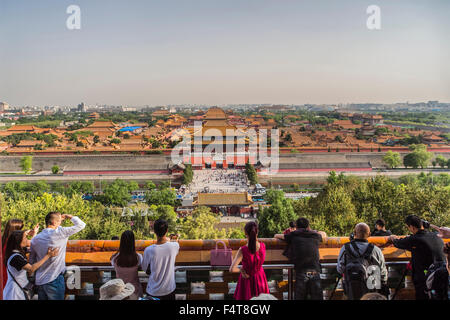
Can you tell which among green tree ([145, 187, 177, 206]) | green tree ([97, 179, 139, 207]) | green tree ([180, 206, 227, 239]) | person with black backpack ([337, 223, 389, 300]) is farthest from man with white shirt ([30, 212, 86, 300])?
green tree ([97, 179, 139, 207])

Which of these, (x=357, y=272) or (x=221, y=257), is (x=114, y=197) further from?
(x=357, y=272)

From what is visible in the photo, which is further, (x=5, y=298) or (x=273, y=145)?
(x=273, y=145)

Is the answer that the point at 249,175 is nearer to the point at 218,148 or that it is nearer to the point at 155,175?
the point at 155,175

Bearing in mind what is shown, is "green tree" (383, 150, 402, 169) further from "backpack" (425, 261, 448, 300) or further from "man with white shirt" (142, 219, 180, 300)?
"man with white shirt" (142, 219, 180, 300)

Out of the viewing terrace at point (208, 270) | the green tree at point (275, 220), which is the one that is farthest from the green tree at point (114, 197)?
the viewing terrace at point (208, 270)

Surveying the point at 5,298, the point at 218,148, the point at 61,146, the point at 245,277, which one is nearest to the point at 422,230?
the point at 245,277

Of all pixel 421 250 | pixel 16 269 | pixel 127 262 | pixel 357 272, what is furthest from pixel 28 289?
pixel 421 250
